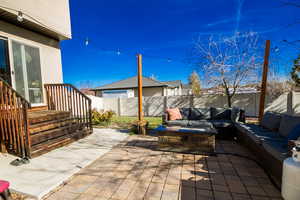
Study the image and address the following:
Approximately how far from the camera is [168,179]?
2.09 meters

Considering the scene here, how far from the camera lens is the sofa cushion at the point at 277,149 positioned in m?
1.86

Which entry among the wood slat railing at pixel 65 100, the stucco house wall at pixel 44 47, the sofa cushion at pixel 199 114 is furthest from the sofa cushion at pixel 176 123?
the stucco house wall at pixel 44 47

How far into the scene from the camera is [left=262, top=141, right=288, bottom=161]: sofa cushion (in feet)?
6.12

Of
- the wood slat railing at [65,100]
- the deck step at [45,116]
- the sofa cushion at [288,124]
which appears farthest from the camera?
the wood slat railing at [65,100]

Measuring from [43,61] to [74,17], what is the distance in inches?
91.5

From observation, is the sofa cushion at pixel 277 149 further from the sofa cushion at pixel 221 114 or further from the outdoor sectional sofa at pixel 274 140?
the sofa cushion at pixel 221 114

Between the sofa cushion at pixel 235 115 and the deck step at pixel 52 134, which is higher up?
the sofa cushion at pixel 235 115

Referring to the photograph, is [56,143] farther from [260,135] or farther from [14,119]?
[260,135]

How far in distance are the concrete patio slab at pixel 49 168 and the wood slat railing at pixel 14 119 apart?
27 cm

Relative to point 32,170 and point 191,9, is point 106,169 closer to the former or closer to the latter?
point 32,170

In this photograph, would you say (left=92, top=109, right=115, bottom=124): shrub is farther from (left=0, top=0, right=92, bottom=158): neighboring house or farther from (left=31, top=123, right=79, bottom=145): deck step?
(left=31, top=123, right=79, bottom=145): deck step

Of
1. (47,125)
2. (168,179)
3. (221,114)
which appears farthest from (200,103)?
(47,125)

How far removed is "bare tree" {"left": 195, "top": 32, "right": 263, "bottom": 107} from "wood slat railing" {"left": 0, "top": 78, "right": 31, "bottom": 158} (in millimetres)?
7602

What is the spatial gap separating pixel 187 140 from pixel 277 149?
1.52 m
